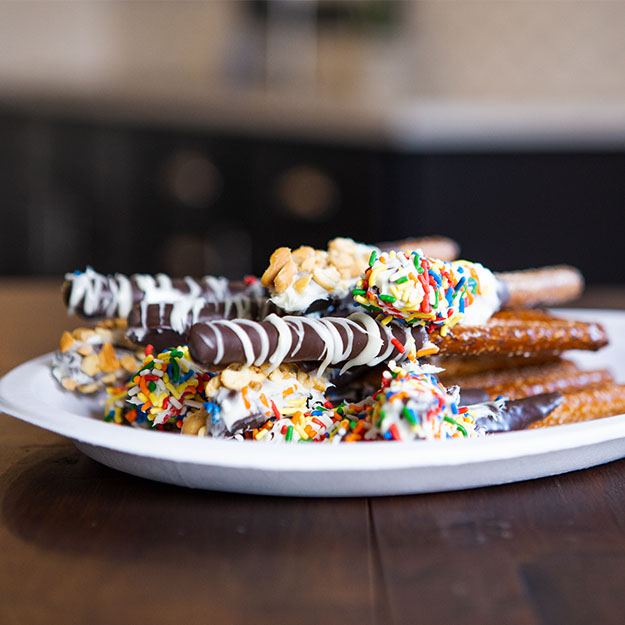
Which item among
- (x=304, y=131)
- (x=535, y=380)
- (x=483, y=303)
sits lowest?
(x=304, y=131)

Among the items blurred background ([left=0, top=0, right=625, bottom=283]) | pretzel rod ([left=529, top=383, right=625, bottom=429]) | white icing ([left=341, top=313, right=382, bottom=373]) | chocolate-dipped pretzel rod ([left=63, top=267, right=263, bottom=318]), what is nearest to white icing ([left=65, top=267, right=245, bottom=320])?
chocolate-dipped pretzel rod ([left=63, top=267, right=263, bottom=318])

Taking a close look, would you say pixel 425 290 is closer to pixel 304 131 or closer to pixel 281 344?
pixel 281 344

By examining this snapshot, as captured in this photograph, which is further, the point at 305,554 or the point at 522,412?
the point at 522,412

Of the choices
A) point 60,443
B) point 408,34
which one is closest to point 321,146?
point 408,34

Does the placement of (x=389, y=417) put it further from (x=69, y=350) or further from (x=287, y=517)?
(x=69, y=350)

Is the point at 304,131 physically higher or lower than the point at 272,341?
lower

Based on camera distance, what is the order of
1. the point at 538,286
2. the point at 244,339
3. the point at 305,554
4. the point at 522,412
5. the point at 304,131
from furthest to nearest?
the point at 304,131 < the point at 538,286 < the point at 522,412 < the point at 244,339 < the point at 305,554

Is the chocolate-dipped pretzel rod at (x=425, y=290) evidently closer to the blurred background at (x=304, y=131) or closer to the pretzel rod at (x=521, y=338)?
the pretzel rod at (x=521, y=338)

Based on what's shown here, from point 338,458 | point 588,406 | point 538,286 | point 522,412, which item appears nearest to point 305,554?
point 338,458
